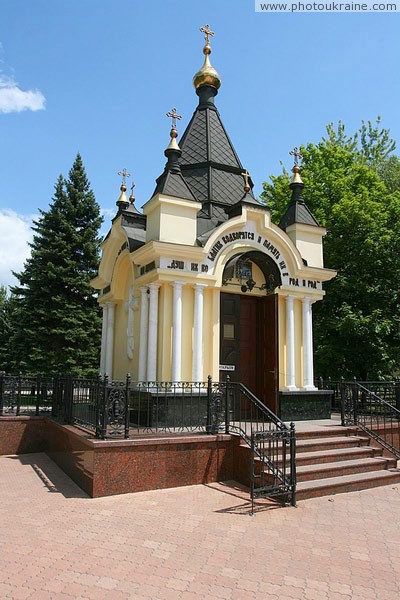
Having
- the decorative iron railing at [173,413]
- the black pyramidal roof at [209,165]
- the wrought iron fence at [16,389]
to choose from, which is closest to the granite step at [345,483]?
the decorative iron railing at [173,413]

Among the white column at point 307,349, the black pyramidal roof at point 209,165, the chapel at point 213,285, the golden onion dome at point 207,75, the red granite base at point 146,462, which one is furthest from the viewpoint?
the golden onion dome at point 207,75

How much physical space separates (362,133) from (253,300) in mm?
23973

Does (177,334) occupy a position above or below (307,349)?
above

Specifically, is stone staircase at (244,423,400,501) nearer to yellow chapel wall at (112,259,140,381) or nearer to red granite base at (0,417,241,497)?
red granite base at (0,417,241,497)

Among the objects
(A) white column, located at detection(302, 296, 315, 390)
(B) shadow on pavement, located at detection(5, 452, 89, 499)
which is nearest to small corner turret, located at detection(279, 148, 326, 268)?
(A) white column, located at detection(302, 296, 315, 390)

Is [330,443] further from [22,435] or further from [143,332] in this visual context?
[22,435]

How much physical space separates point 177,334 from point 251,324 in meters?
2.41

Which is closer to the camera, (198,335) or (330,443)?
(330,443)

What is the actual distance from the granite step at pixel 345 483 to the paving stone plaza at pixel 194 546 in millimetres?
167

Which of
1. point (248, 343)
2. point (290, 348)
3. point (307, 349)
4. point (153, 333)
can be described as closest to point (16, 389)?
point (153, 333)

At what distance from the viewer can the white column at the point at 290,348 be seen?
10930 millimetres

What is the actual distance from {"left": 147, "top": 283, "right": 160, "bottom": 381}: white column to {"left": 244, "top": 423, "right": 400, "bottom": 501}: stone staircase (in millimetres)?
3338

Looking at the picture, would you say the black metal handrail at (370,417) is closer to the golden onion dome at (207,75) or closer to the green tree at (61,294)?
the golden onion dome at (207,75)

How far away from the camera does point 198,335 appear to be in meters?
9.92
